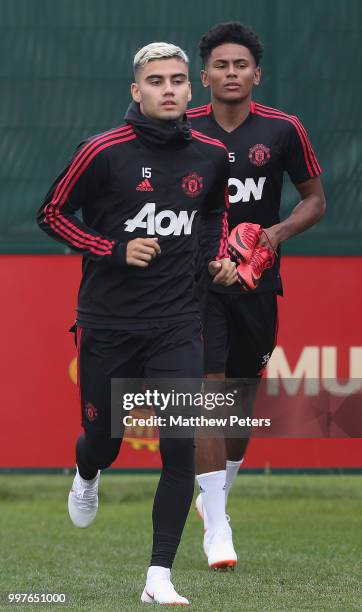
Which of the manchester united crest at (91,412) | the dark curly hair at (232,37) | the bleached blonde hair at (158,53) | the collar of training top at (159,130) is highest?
the dark curly hair at (232,37)

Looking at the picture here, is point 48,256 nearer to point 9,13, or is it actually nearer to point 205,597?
point 9,13

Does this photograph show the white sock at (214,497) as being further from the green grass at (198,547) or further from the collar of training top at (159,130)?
the collar of training top at (159,130)

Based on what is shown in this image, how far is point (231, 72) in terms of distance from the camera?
659 cm

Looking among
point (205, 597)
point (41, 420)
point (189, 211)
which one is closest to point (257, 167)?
point (189, 211)

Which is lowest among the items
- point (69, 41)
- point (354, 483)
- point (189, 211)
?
point (354, 483)

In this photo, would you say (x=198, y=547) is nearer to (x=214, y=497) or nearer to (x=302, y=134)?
(x=214, y=497)

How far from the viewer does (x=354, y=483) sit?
887 cm

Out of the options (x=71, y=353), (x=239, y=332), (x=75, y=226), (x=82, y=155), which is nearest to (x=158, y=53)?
(x=82, y=155)

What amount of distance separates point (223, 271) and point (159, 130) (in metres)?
0.61

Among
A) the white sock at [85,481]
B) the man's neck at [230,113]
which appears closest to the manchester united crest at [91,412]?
the white sock at [85,481]

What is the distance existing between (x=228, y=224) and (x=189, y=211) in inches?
41.2

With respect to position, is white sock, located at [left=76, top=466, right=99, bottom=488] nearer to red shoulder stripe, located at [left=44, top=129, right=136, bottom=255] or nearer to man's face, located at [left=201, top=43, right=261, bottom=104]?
red shoulder stripe, located at [left=44, top=129, right=136, bottom=255]

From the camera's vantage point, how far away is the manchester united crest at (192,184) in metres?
Result: 5.59

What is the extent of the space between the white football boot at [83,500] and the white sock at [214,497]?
1.56ft
